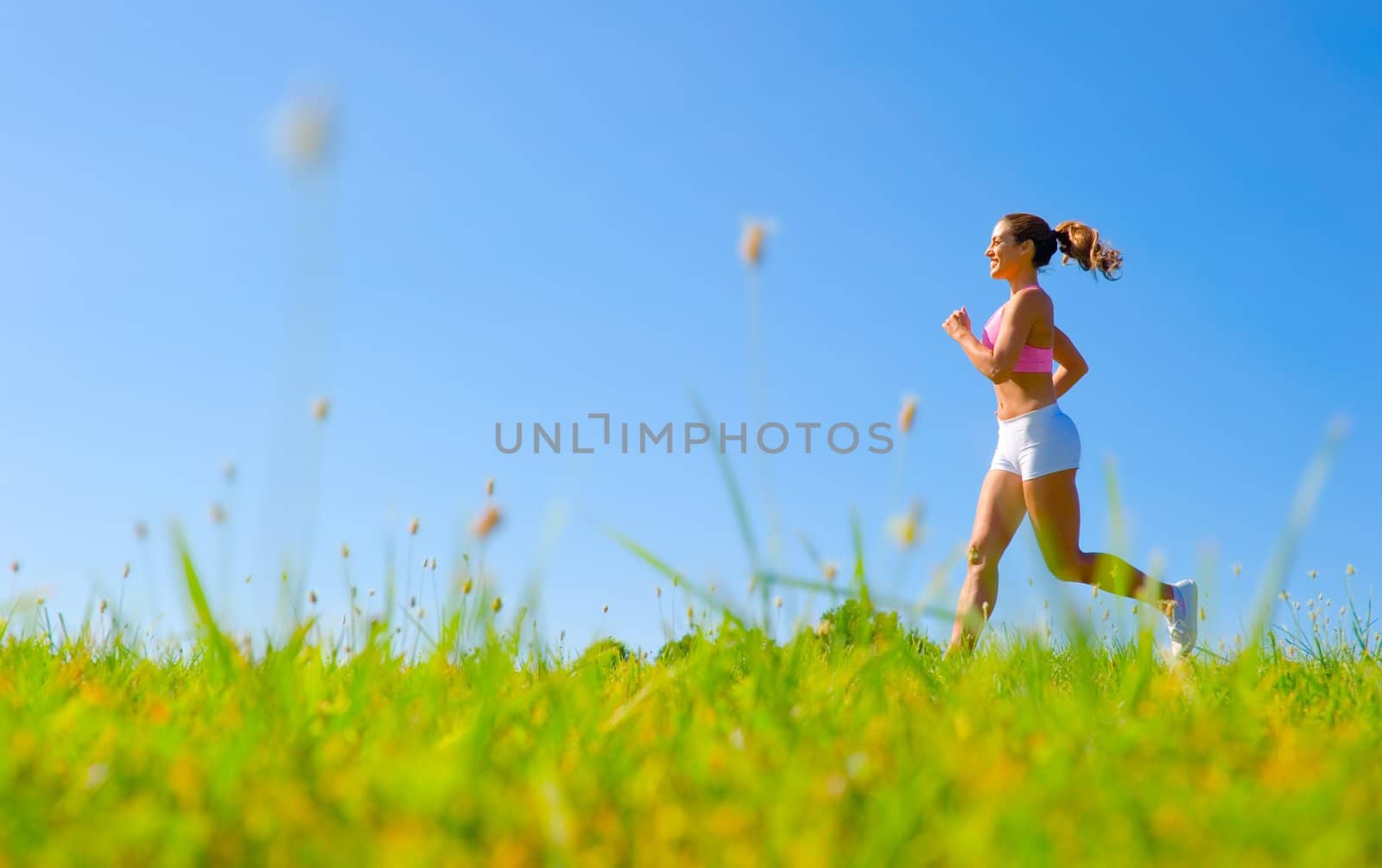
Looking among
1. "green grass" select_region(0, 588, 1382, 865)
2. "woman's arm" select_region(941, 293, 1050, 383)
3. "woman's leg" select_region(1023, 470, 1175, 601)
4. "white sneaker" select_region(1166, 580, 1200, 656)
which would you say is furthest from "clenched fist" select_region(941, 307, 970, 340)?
"green grass" select_region(0, 588, 1382, 865)

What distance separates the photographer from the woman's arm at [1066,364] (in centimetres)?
596

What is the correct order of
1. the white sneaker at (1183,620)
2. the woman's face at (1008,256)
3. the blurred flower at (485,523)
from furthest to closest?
the woman's face at (1008,256) < the white sneaker at (1183,620) < the blurred flower at (485,523)

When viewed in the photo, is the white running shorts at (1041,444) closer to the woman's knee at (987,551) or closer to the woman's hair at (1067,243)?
the woman's knee at (987,551)

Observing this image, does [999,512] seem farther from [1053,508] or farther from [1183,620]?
[1183,620]

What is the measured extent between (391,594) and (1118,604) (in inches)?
68.8

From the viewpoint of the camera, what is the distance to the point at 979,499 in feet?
18.3

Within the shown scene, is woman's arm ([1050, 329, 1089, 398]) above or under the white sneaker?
above

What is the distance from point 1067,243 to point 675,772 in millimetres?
5184

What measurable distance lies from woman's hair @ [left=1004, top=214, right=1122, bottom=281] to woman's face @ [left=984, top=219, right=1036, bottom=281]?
5 cm

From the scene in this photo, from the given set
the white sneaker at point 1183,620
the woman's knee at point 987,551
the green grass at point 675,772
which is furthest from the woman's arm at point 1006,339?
the green grass at point 675,772

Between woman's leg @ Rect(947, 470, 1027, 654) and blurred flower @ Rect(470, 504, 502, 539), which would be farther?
woman's leg @ Rect(947, 470, 1027, 654)

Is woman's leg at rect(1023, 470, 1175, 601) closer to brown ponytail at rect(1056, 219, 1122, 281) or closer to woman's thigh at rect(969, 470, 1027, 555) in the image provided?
woman's thigh at rect(969, 470, 1027, 555)

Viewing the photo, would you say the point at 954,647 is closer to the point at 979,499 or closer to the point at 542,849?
the point at 979,499

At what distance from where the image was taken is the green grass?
1331 mm
